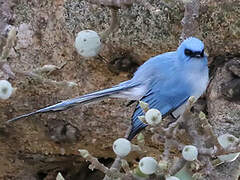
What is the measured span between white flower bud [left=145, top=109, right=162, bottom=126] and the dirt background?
0.50 meters

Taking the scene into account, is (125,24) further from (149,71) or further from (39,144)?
(39,144)

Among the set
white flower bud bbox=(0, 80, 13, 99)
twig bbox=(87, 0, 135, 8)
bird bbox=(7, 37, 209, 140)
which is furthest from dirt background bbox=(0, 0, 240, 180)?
white flower bud bbox=(0, 80, 13, 99)

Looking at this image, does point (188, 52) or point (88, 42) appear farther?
point (188, 52)

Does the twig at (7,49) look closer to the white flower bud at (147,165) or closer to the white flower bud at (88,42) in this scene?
the white flower bud at (88,42)

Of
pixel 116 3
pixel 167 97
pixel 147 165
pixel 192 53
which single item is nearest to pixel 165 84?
pixel 167 97

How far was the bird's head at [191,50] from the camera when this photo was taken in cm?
131

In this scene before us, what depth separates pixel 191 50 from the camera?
53.2 inches

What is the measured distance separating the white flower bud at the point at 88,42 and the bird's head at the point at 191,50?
0.23 m

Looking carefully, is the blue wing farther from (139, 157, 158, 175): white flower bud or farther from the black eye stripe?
(139, 157, 158, 175): white flower bud

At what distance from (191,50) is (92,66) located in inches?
16.4

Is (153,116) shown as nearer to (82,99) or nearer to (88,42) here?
(88,42)

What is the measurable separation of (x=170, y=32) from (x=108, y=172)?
0.58 meters

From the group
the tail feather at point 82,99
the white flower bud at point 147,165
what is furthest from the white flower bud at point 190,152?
the tail feather at point 82,99

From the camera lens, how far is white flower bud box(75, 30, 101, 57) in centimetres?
122
